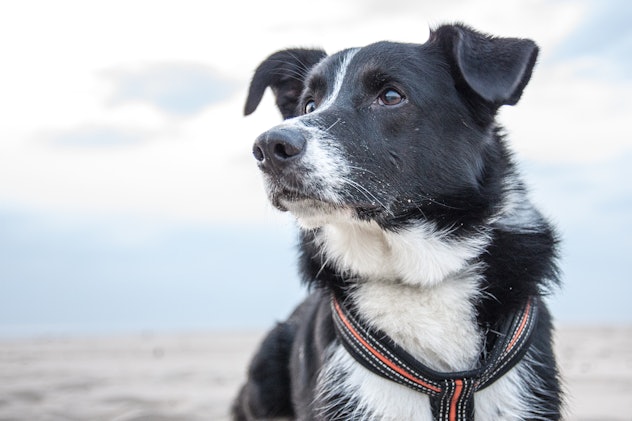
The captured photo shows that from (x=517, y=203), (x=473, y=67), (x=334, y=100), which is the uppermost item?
(x=334, y=100)

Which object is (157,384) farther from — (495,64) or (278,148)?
(495,64)

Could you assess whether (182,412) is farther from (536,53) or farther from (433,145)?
(536,53)

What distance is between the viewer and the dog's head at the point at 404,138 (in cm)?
272

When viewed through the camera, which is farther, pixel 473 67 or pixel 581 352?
pixel 581 352

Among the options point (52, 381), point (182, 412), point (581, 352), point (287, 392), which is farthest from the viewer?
point (581, 352)

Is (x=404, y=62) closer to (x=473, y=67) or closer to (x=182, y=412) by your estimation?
(x=473, y=67)

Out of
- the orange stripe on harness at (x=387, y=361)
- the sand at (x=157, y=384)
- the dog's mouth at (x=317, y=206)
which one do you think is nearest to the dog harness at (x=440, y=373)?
the orange stripe on harness at (x=387, y=361)

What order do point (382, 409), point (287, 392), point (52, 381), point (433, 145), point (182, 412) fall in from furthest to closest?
point (52, 381) → point (182, 412) → point (287, 392) → point (433, 145) → point (382, 409)

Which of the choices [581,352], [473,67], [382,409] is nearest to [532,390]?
[382,409]

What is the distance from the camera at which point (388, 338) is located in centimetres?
279

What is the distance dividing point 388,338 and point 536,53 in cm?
138

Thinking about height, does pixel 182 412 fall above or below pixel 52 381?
below

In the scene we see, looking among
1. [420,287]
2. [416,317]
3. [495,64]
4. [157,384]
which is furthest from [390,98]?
[157,384]

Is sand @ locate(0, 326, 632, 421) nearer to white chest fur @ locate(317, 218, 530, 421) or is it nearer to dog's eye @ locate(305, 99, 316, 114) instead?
white chest fur @ locate(317, 218, 530, 421)
